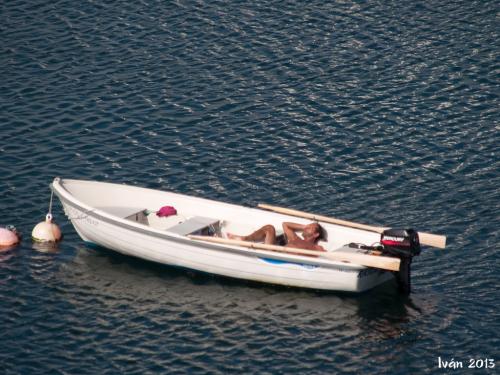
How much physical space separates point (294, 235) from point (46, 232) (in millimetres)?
8417

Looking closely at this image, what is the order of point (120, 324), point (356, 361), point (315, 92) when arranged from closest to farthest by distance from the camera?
point (356, 361) < point (120, 324) < point (315, 92)

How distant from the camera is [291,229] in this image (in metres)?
37.7

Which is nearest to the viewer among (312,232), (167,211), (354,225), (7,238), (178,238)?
(312,232)

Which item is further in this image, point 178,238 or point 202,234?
point 202,234

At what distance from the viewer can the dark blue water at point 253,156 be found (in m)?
33.8

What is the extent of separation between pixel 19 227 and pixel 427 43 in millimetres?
21726

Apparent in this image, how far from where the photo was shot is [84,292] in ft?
120

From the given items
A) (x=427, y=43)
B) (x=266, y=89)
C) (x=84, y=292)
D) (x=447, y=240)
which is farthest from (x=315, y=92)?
(x=84, y=292)

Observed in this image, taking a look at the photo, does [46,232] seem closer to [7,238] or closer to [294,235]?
[7,238]

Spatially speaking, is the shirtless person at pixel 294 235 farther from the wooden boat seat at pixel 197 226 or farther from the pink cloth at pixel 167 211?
the pink cloth at pixel 167 211

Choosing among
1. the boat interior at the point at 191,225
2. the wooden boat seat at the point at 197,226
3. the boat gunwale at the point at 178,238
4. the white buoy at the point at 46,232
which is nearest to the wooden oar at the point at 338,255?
the boat gunwale at the point at 178,238

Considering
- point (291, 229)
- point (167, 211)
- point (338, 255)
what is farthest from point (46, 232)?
point (338, 255)

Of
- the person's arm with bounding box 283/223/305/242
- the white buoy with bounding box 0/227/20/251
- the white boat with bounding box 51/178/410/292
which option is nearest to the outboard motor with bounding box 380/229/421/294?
the white boat with bounding box 51/178/410/292

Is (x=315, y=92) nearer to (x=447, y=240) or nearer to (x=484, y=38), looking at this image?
(x=484, y=38)
